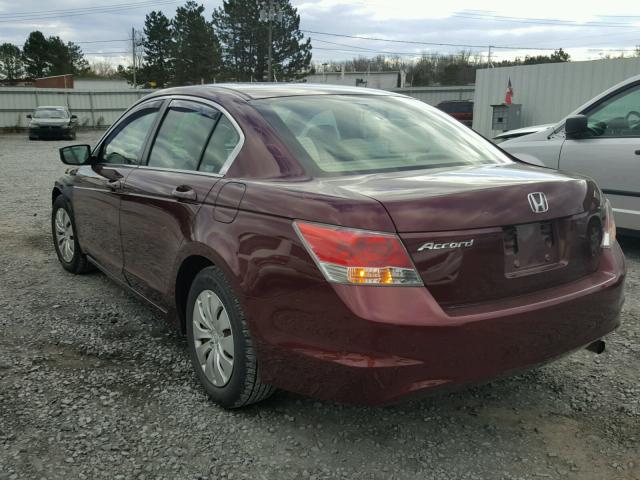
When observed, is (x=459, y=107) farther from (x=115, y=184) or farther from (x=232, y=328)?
(x=232, y=328)

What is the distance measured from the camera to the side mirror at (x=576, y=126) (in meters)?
5.60

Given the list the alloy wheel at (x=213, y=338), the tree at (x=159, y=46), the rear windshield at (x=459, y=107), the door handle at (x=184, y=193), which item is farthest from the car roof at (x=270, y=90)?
the tree at (x=159, y=46)

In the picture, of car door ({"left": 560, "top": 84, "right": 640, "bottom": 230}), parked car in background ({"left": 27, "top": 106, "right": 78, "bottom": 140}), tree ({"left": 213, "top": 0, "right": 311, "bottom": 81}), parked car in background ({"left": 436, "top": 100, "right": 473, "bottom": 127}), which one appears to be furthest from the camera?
tree ({"left": 213, "top": 0, "right": 311, "bottom": 81})

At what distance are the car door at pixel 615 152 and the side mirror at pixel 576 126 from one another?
9 centimetres

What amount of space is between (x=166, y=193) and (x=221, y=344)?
885mm

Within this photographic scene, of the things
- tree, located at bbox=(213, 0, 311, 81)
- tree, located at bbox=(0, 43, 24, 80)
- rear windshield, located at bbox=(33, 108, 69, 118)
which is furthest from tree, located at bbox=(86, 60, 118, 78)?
rear windshield, located at bbox=(33, 108, 69, 118)

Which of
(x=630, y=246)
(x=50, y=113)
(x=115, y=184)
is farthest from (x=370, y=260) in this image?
(x=50, y=113)

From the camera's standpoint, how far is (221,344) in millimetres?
2785

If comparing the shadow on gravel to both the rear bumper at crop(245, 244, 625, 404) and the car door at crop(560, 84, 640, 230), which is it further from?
the rear bumper at crop(245, 244, 625, 404)

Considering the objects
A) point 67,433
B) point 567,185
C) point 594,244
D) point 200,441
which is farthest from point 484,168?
point 67,433

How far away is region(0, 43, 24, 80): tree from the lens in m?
69.6

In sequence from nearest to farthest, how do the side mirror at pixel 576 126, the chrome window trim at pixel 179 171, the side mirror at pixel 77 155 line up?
the chrome window trim at pixel 179 171
the side mirror at pixel 77 155
the side mirror at pixel 576 126

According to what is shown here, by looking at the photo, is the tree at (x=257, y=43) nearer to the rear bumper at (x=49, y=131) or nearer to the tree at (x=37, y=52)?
the tree at (x=37, y=52)

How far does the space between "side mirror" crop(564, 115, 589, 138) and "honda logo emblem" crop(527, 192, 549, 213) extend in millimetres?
3667
